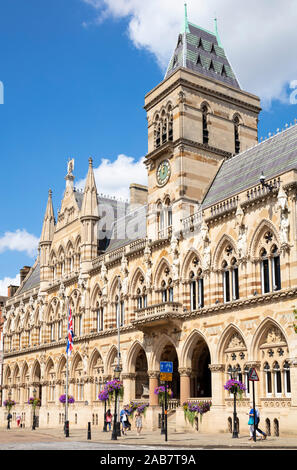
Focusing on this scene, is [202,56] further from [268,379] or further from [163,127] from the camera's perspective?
[268,379]

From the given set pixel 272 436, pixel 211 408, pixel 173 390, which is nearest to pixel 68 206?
pixel 173 390

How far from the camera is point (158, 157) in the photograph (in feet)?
165

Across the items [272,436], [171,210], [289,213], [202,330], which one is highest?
[171,210]

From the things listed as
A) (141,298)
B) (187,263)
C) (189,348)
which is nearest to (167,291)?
(187,263)

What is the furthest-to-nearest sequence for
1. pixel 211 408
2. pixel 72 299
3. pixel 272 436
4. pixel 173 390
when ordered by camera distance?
pixel 72 299 → pixel 173 390 → pixel 211 408 → pixel 272 436

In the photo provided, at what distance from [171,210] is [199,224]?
5.18 meters

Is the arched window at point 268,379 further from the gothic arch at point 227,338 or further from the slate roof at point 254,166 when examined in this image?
the slate roof at point 254,166

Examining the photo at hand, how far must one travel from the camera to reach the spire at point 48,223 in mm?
69750

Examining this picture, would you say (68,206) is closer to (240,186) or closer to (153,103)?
(153,103)

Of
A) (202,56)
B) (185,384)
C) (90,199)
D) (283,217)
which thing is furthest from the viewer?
(90,199)

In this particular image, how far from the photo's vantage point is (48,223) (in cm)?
7038

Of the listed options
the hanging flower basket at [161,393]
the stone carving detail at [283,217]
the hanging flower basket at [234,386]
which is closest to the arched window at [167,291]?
the hanging flower basket at [161,393]

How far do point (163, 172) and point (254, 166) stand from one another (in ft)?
28.7

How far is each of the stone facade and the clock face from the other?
0.29 feet
